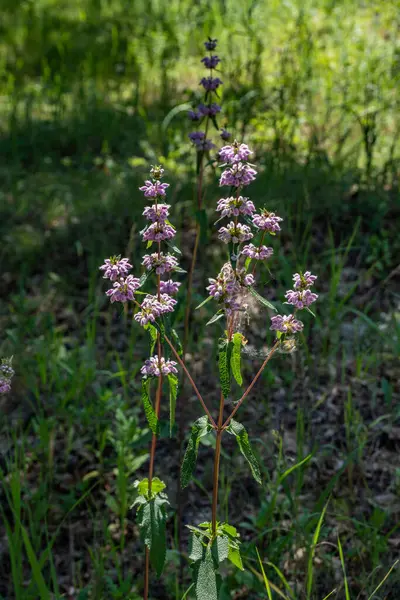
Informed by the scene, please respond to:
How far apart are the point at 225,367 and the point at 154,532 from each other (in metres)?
0.51

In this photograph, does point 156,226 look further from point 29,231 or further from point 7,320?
point 29,231

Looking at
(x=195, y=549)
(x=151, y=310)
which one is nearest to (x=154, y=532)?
(x=195, y=549)

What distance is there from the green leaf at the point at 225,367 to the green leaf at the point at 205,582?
440 mm

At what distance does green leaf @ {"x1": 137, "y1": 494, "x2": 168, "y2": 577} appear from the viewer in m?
1.85

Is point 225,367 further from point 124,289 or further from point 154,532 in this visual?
point 154,532

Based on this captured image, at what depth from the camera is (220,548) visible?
179 centimetres

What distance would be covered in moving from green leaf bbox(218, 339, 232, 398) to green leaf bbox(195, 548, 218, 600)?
440 millimetres

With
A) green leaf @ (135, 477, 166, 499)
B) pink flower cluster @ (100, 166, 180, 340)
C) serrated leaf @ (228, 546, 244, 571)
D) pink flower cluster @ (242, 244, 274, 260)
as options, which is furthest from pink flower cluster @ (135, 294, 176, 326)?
serrated leaf @ (228, 546, 244, 571)

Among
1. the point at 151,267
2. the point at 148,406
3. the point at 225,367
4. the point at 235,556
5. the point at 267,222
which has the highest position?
the point at 267,222

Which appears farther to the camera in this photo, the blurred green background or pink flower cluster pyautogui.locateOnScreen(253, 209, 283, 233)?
the blurred green background

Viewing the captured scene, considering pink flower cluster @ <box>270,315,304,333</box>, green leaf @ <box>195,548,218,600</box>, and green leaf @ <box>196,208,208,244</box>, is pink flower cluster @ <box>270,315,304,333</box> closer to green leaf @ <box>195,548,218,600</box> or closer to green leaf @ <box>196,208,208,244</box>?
green leaf @ <box>195,548,218,600</box>

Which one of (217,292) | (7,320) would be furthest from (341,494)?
(7,320)

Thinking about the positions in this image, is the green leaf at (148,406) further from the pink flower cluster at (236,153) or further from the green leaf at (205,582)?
the pink flower cluster at (236,153)

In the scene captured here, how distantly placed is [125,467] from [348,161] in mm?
2723
